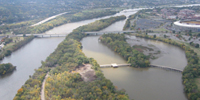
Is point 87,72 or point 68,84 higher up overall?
point 87,72

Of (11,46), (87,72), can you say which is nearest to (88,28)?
(11,46)

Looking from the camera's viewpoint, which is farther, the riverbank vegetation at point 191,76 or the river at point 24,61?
the river at point 24,61

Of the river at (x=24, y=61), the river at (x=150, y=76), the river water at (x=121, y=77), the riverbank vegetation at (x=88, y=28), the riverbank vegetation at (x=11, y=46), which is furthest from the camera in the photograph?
the riverbank vegetation at (x=88, y=28)

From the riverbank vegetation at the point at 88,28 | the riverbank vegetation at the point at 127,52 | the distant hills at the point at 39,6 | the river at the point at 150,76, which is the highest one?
the distant hills at the point at 39,6

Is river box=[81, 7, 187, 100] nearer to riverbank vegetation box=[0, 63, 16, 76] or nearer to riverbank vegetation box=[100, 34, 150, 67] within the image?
riverbank vegetation box=[100, 34, 150, 67]

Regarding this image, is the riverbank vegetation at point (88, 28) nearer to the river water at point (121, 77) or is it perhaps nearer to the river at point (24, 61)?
the river at point (24, 61)

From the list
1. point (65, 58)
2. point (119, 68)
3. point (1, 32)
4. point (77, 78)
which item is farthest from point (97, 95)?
point (1, 32)

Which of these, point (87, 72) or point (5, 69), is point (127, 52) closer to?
point (87, 72)

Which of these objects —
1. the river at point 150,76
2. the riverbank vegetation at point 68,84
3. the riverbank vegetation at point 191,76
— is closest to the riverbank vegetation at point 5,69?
the riverbank vegetation at point 68,84

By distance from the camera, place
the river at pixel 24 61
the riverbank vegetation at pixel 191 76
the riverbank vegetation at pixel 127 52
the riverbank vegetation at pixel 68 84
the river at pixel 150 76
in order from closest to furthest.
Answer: the riverbank vegetation at pixel 68 84 < the riverbank vegetation at pixel 191 76 < the river at pixel 150 76 < the river at pixel 24 61 < the riverbank vegetation at pixel 127 52
